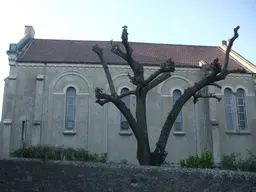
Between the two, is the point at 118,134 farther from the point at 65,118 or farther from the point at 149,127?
the point at 65,118

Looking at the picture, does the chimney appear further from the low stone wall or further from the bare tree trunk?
the low stone wall

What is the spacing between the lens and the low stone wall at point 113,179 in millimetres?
10133

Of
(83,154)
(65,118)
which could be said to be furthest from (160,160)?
(65,118)

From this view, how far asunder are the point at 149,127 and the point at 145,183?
15.9 metres

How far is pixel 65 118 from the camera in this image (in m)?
25.8

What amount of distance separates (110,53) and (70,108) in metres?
6.61

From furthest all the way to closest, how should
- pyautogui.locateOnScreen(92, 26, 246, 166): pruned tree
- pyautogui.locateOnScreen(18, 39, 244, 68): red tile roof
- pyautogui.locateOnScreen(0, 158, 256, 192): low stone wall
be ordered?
pyautogui.locateOnScreen(18, 39, 244, 68): red tile roof, pyautogui.locateOnScreen(92, 26, 246, 166): pruned tree, pyautogui.locateOnScreen(0, 158, 256, 192): low stone wall

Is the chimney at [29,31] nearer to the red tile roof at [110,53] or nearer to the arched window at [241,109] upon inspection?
the red tile roof at [110,53]

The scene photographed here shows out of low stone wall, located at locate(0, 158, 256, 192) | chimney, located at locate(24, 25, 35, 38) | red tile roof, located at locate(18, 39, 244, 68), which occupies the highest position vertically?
chimney, located at locate(24, 25, 35, 38)

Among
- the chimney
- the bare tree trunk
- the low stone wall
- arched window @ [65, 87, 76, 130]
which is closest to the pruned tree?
the bare tree trunk

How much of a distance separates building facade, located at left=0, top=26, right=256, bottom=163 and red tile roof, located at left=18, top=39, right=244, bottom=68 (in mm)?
177

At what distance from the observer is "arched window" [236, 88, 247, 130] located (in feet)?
87.8

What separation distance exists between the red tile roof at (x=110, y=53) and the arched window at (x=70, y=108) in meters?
2.62

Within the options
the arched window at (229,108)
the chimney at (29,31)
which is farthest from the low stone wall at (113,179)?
the chimney at (29,31)
